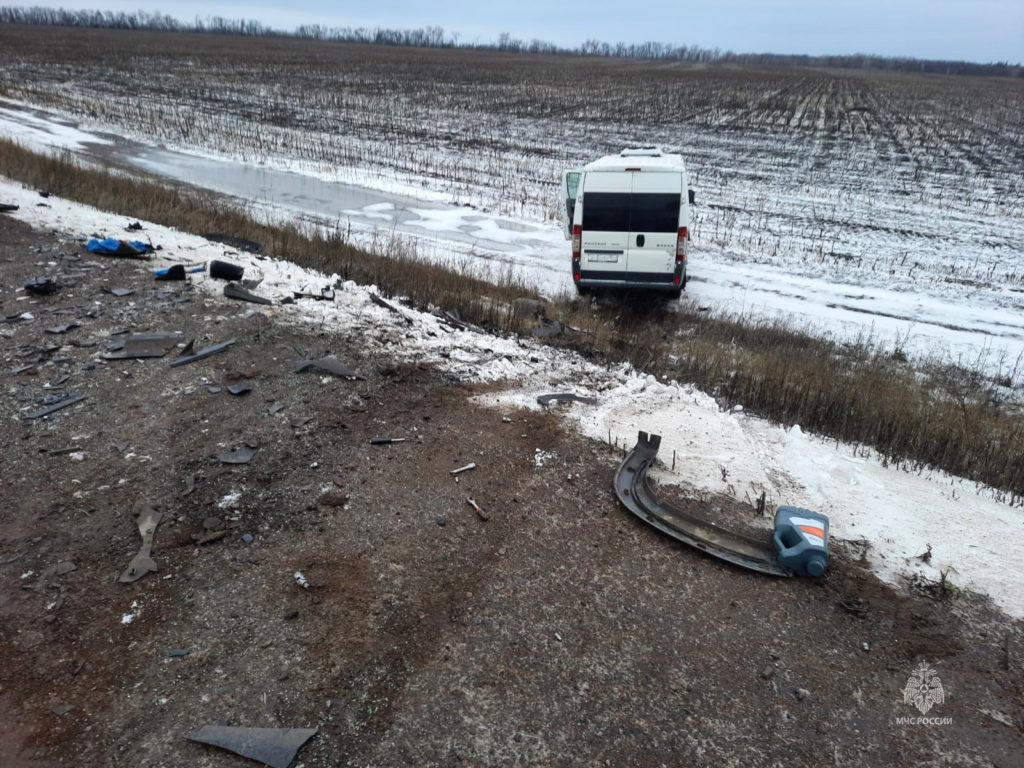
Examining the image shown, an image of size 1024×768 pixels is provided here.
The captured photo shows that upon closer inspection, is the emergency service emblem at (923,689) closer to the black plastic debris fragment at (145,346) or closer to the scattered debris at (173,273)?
the black plastic debris fragment at (145,346)

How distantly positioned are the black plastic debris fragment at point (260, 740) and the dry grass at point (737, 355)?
5.88 meters

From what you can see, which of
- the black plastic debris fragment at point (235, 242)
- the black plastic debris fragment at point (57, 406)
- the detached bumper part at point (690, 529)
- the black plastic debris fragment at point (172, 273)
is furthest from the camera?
the black plastic debris fragment at point (235, 242)

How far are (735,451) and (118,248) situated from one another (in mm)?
9688

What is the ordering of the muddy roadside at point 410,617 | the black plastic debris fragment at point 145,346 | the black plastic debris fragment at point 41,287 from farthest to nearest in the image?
1. the black plastic debris fragment at point 41,287
2. the black plastic debris fragment at point 145,346
3. the muddy roadside at point 410,617

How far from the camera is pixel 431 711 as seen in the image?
363 cm

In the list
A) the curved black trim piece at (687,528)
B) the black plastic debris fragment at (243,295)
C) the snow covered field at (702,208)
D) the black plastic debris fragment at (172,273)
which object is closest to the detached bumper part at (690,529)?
the curved black trim piece at (687,528)

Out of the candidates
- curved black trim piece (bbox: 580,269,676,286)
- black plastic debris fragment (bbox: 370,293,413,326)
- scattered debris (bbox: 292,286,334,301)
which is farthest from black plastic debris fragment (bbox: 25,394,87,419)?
curved black trim piece (bbox: 580,269,676,286)

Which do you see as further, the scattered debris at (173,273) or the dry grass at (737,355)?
the scattered debris at (173,273)

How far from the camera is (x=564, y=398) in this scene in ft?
24.1

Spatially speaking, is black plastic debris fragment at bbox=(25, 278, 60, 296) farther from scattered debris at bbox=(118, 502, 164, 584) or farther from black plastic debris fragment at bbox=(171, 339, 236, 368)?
scattered debris at bbox=(118, 502, 164, 584)

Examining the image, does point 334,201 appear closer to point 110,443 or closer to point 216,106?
point 110,443

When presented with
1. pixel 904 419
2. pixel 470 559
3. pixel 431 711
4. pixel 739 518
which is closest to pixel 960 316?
pixel 904 419

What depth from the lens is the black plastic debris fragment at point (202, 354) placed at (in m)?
7.11

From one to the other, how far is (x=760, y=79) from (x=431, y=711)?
73923 millimetres
